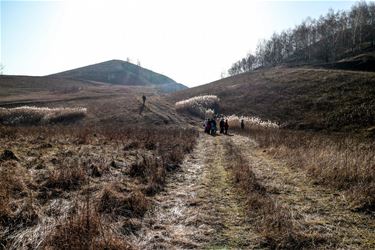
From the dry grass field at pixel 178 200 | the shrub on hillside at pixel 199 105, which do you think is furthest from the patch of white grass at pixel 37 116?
the dry grass field at pixel 178 200

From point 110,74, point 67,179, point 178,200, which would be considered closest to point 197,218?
point 178,200

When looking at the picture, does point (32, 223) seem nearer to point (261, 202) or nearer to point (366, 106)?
point (261, 202)

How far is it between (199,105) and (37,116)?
88.9 ft

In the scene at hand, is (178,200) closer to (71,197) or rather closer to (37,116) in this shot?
(71,197)

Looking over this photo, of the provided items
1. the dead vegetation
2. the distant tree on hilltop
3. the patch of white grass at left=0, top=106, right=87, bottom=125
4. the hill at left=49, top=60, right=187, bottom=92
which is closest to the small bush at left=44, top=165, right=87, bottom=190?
the dead vegetation

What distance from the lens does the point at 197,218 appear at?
6266mm

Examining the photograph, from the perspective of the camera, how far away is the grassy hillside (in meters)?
37.2

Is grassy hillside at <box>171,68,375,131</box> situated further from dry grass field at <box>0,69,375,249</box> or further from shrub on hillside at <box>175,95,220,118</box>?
dry grass field at <box>0,69,375,249</box>

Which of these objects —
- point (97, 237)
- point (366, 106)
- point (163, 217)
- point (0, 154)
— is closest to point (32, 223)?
point (97, 237)

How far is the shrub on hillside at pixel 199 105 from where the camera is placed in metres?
49.6

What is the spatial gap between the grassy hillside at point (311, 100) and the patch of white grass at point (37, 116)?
2698 centimetres

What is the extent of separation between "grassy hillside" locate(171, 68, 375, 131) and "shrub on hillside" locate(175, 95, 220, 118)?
186 centimetres

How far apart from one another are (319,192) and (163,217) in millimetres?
4901

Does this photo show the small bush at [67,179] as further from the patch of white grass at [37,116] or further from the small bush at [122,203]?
the patch of white grass at [37,116]
